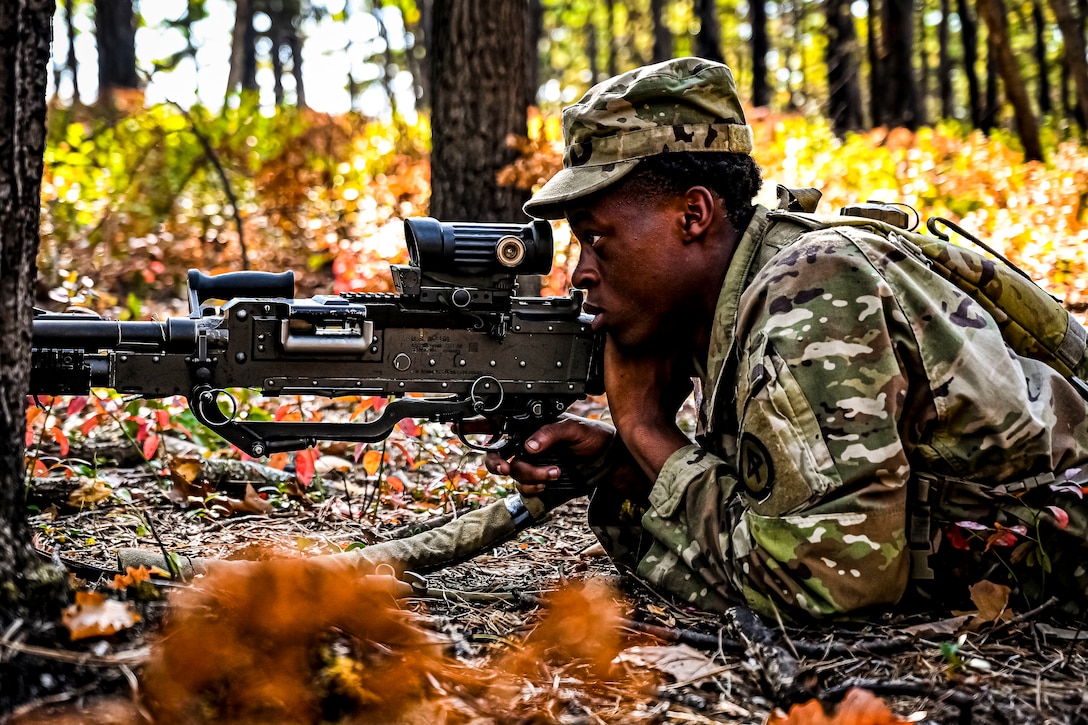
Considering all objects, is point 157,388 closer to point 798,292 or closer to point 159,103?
point 798,292

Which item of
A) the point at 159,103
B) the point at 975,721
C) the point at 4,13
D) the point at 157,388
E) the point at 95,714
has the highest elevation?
the point at 159,103

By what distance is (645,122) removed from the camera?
3.08m

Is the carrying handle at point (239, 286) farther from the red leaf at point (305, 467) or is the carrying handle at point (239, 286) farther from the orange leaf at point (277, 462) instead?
the orange leaf at point (277, 462)

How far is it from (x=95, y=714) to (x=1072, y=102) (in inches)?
1268

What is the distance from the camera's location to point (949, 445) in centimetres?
281

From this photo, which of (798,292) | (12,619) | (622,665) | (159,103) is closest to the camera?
(12,619)

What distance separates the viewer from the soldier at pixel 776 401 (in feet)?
8.75

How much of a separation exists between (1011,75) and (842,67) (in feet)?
21.9

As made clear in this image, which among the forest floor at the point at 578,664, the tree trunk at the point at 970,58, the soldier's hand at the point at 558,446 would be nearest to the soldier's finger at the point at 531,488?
the soldier's hand at the point at 558,446

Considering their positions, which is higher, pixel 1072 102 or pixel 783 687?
pixel 1072 102

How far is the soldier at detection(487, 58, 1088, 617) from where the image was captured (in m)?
2.67

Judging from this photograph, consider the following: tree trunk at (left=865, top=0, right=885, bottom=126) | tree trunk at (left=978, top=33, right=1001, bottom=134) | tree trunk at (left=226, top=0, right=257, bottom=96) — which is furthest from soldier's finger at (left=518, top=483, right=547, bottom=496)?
tree trunk at (left=226, top=0, right=257, bottom=96)

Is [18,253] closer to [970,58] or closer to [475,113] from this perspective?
[475,113]

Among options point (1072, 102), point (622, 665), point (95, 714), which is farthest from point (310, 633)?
point (1072, 102)
